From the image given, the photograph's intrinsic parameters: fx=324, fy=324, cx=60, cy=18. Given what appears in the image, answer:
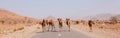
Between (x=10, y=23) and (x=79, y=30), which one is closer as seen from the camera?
(x=79, y=30)

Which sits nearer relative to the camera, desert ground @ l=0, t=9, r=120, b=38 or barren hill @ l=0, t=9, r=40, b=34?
desert ground @ l=0, t=9, r=120, b=38

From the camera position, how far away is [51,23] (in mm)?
43875

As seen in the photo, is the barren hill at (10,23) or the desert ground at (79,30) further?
the barren hill at (10,23)

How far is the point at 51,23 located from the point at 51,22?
286 millimetres

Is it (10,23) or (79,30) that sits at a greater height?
(79,30)

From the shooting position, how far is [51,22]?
143 ft
